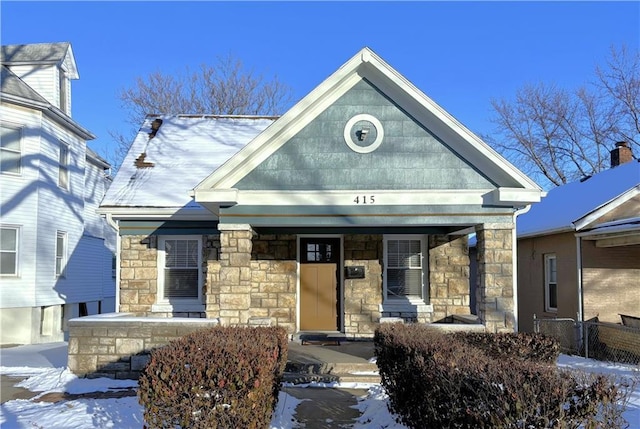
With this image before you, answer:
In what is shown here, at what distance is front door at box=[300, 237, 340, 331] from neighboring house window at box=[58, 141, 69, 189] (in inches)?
414

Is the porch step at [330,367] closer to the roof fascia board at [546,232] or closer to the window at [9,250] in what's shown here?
the roof fascia board at [546,232]

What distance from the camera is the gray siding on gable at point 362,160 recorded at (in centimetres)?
1007

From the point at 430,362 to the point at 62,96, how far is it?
745 inches

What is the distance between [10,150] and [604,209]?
1660 cm

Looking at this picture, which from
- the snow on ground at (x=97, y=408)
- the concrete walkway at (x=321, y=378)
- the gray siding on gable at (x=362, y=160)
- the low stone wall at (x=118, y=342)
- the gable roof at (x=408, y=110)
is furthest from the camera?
the gray siding on gable at (x=362, y=160)

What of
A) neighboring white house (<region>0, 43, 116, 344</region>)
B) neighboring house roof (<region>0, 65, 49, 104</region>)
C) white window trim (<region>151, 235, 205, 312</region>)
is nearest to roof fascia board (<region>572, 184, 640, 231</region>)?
white window trim (<region>151, 235, 205, 312</region>)

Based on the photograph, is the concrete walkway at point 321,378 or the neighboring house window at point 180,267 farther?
the neighboring house window at point 180,267

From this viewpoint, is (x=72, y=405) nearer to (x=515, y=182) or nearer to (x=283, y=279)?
(x=283, y=279)

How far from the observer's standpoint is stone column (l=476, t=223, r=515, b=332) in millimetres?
9906

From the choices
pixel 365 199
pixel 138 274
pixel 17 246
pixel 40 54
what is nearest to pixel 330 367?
pixel 365 199

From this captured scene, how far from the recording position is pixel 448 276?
12.5 meters

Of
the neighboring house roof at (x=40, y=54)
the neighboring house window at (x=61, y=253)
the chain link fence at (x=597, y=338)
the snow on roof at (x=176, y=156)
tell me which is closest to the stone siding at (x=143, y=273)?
the snow on roof at (x=176, y=156)

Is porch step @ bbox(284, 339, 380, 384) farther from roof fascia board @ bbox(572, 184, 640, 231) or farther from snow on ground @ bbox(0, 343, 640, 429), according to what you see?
roof fascia board @ bbox(572, 184, 640, 231)

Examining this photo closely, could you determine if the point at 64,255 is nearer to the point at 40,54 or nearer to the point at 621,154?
the point at 40,54
